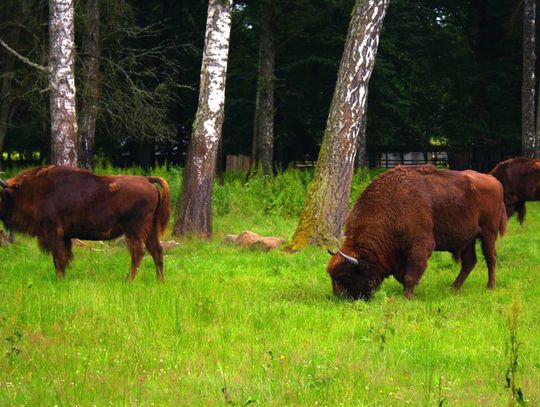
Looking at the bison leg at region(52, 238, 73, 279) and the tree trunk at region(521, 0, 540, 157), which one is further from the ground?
the tree trunk at region(521, 0, 540, 157)

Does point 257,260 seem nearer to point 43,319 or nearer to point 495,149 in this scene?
point 43,319

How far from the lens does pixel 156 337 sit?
7152 mm

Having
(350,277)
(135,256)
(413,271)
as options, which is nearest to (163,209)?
(135,256)

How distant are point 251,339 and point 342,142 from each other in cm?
758

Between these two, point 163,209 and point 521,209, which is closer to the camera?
point 163,209

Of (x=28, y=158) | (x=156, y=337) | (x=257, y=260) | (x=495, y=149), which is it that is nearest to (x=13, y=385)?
(x=156, y=337)

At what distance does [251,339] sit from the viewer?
7285mm

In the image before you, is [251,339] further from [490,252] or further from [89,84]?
[89,84]

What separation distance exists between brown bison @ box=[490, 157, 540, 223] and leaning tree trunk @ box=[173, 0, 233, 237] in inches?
241

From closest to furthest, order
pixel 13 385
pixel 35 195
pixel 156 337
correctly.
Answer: pixel 13 385 → pixel 156 337 → pixel 35 195

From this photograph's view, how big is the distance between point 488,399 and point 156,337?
304cm

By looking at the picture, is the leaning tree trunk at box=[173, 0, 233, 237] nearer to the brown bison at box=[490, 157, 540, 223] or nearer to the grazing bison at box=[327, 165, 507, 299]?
the grazing bison at box=[327, 165, 507, 299]

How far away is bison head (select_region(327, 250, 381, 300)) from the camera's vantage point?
966 centimetres

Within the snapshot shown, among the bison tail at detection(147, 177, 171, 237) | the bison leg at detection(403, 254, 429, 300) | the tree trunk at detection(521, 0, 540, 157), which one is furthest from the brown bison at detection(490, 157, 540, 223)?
the tree trunk at detection(521, 0, 540, 157)
